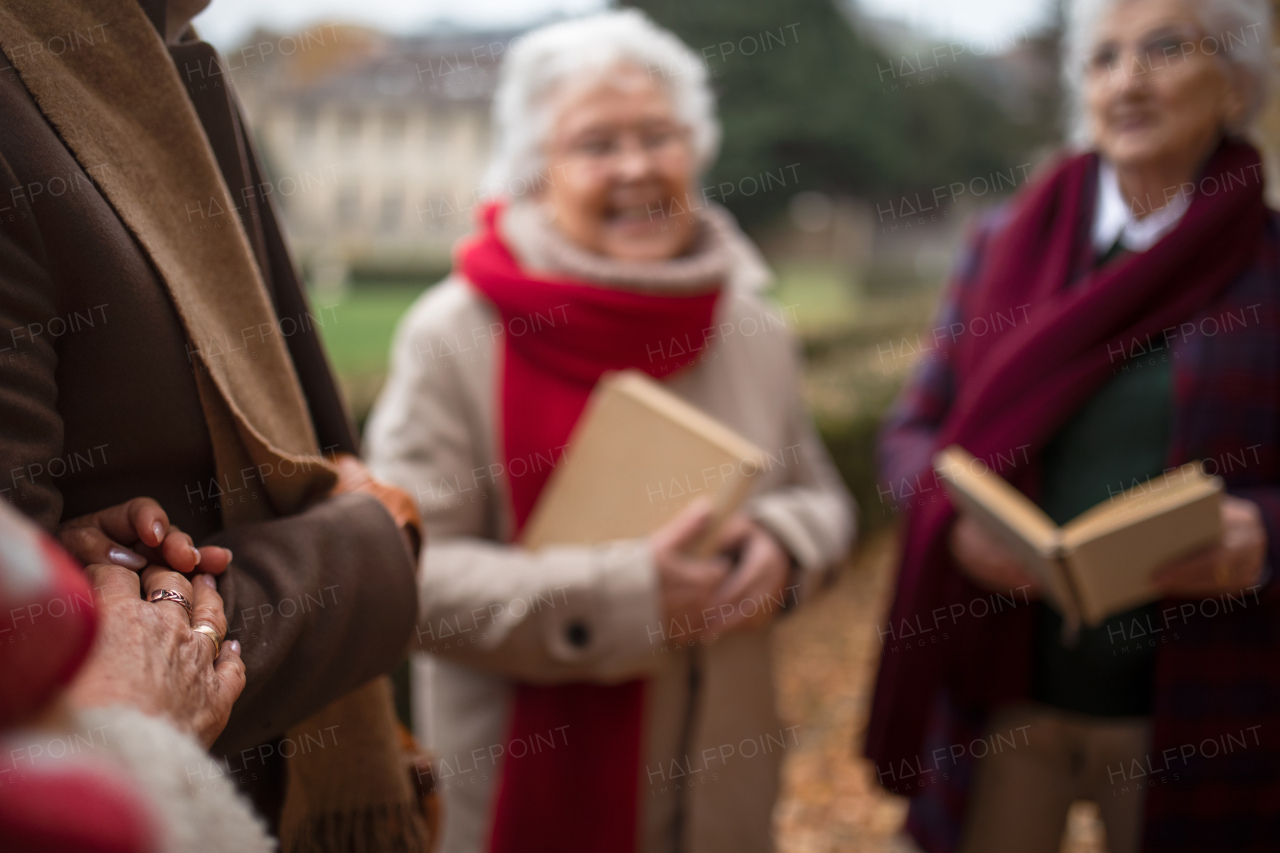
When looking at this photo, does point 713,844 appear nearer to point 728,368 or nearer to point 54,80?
point 728,368

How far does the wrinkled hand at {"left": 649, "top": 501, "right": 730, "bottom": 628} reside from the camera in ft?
6.36

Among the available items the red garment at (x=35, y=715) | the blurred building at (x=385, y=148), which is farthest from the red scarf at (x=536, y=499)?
the blurred building at (x=385, y=148)

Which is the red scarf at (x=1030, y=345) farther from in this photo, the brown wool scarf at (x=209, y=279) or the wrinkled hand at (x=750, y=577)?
the brown wool scarf at (x=209, y=279)

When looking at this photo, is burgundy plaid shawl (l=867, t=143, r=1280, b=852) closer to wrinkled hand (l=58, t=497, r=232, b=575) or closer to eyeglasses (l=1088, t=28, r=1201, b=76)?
eyeglasses (l=1088, t=28, r=1201, b=76)

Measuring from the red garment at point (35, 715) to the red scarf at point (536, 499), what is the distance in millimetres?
1549

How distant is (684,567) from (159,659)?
131 centimetres

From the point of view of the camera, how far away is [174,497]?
1159mm

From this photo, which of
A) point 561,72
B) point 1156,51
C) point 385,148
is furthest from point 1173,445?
point 385,148

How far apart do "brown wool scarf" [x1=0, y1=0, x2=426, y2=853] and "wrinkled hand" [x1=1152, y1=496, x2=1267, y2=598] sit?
5.43 ft

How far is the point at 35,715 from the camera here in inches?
22.0

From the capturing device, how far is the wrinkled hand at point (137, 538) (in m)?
0.98

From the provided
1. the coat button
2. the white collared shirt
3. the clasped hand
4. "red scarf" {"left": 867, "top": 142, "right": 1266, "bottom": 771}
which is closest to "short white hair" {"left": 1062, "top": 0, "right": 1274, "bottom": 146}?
"red scarf" {"left": 867, "top": 142, "right": 1266, "bottom": 771}

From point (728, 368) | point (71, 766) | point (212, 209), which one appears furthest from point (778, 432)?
point (71, 766)

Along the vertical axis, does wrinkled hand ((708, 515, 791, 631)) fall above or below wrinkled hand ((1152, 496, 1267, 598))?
below
